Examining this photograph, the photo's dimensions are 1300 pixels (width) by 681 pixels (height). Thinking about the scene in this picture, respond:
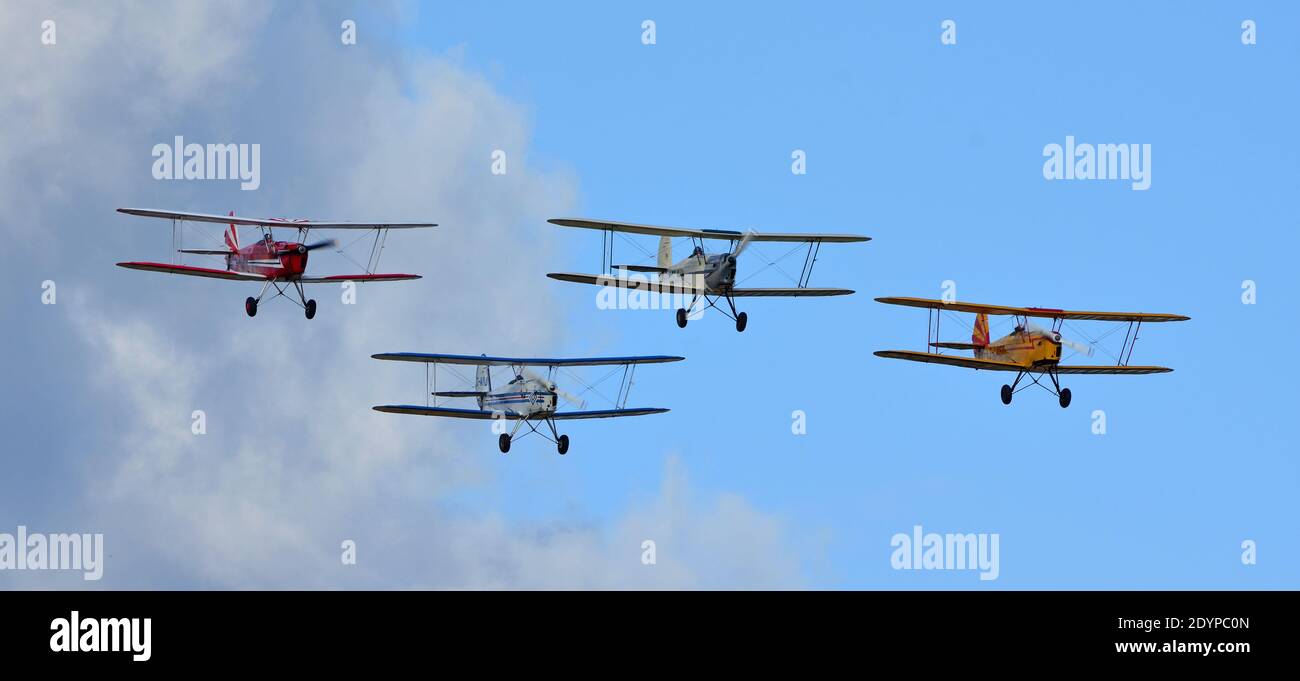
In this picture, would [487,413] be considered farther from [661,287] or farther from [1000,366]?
[1000,366]

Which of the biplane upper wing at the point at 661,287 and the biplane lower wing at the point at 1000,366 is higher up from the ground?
the biplane upper wing at the point at 661,287

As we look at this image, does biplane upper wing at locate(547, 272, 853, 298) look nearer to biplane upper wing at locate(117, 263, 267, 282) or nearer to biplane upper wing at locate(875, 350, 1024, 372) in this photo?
biplane upper wing at locate(875, 350, 1024, 372)

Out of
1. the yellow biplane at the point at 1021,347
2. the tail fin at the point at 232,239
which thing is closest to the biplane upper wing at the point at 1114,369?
the yellow biplane at the point at 1021,347

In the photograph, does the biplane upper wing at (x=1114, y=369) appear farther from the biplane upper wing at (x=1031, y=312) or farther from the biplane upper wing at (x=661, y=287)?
the biplane upper wing at (x=661, y=287)

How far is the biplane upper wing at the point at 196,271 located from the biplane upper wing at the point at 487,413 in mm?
6740

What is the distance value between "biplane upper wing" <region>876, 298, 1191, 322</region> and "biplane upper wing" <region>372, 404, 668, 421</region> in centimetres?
875

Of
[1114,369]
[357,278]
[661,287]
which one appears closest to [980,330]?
[1114,369]

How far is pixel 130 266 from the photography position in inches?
2640

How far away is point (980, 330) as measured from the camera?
6931 centimetres

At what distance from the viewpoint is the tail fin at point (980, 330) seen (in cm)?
6897

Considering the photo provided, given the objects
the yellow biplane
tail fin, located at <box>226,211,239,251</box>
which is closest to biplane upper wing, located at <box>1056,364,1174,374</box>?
the yellow biplane
